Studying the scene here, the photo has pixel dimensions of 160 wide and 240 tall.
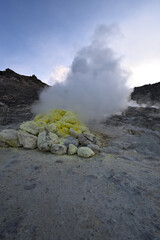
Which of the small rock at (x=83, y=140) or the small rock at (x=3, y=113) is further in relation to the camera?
the small rock at (x=3, y=113)

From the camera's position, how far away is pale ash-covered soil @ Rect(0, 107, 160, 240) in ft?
3.60

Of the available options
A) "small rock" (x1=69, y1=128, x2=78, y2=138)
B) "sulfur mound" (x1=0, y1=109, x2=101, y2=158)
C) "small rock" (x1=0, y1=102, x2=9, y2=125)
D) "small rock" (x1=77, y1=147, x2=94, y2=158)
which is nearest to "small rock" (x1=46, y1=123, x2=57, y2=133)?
"sulfur mound" (x1=0, y1=109, x2=101, y2=158)

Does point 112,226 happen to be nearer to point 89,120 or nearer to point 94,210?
point 94,210

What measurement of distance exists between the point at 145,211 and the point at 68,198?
3.33 ft

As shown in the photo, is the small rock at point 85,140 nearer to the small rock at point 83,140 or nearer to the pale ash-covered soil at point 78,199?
the small rock at point 83,140

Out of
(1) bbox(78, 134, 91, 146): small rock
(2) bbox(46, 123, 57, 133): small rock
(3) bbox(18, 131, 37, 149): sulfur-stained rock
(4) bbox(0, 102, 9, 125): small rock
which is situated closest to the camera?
(3) bbox(18, 131, 37, 149): sulfur-stained rock

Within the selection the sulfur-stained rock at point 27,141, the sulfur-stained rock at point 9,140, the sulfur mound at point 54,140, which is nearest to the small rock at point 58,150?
the sulfur mound at point 54,140

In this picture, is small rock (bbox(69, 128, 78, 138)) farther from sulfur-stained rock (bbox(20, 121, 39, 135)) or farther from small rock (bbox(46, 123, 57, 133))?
sulfur-stained rock (bbox(20, 121, 39, 135))

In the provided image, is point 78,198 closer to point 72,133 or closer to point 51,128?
point 72,133

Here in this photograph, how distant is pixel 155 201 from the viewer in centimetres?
147

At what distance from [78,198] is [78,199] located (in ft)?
0.06

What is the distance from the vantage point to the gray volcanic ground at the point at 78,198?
3.61 feet

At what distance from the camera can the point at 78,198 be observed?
4.90ft

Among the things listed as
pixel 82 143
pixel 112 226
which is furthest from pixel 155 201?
pixel 82 143
